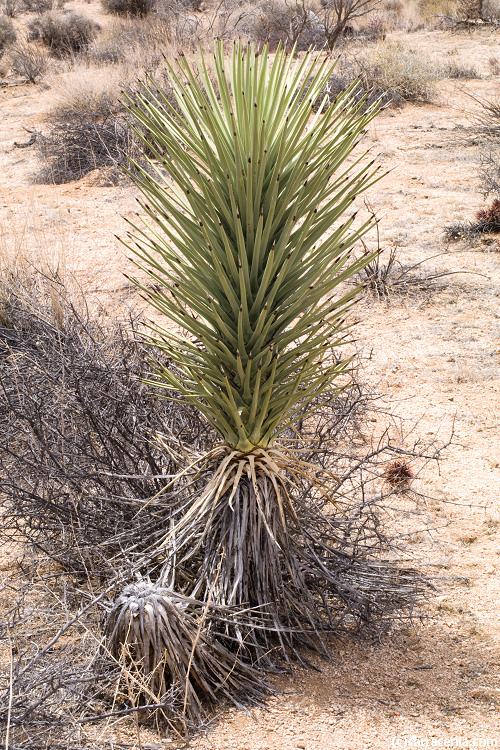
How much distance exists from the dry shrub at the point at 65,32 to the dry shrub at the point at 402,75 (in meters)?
9.41

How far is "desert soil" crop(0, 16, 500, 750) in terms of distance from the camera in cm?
202

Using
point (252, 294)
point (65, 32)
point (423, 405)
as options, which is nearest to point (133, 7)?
point (65, 32)

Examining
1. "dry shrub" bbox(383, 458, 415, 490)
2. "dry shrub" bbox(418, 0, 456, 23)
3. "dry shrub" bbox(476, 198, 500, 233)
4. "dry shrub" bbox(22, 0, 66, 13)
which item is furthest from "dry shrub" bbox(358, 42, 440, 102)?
"dry shrub" bbox(22, 0, 66, 13)

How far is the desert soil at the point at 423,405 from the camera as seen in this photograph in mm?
2016

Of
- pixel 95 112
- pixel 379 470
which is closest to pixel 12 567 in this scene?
pixel 379 470

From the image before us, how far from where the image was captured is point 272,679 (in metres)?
2.25

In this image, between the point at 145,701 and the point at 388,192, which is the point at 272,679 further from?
the point at 388,192

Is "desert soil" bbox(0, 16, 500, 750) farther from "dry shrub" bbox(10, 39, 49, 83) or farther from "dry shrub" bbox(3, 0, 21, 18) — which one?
"dry shrub" bbox(3, 0, 21, 18)

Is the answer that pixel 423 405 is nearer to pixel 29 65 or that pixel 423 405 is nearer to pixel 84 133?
pixel 84 133

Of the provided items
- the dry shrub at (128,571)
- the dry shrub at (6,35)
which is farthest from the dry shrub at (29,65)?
the dry shrub at (128,571)

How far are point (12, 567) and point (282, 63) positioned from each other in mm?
2517

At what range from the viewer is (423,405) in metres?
4.33

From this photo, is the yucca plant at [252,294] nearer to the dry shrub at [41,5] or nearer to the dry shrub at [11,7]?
the dry shrub at [41,5]

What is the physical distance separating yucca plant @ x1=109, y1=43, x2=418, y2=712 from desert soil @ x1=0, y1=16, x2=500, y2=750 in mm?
259
